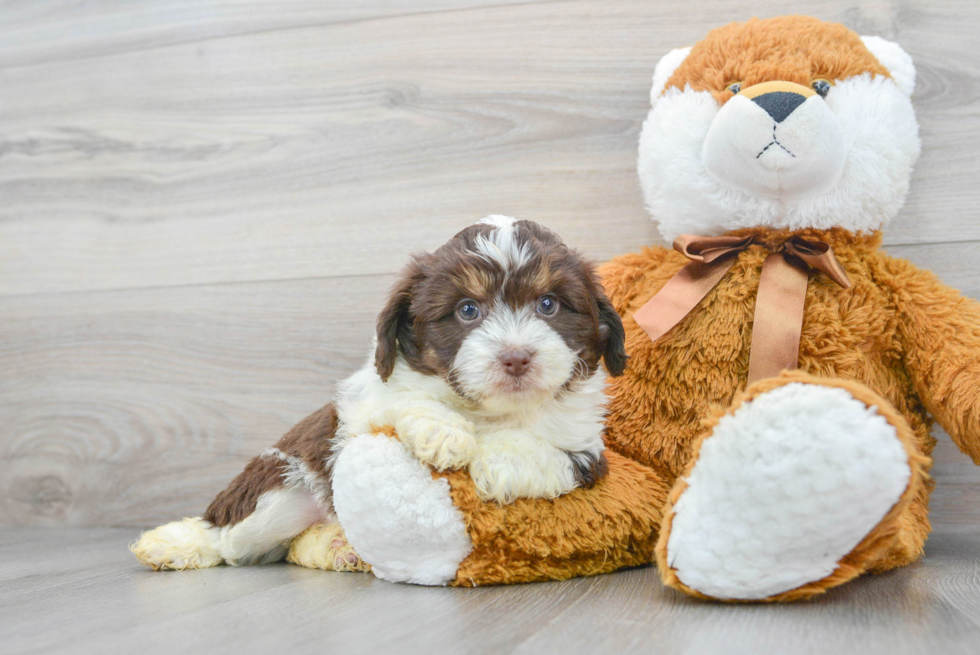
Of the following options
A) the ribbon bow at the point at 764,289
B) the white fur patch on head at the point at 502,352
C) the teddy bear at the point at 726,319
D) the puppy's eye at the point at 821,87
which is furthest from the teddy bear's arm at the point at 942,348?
the white fur patch on head at the point at 502,352

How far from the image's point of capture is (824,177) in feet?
4.84

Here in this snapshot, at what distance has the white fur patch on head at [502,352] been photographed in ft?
4.12

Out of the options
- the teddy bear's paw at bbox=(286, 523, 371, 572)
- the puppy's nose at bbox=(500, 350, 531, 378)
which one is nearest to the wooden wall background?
the teddy bear's paw at bbox=(286, 523, 371, 572)

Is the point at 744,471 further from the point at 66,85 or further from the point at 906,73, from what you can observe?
the point at 66,85

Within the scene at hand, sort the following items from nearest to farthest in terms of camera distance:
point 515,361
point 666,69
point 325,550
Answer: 1. point 515,361
2. point 325,550
3. point 666,69

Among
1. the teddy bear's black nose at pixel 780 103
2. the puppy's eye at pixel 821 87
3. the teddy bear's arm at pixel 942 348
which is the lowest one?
the teddy bear's arm at pixel 942 348

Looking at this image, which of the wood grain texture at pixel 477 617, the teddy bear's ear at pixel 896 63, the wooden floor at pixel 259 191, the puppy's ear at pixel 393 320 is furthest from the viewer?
the wooden floor at pixel 259 191

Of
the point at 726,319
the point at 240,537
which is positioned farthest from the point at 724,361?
the point at 240,537

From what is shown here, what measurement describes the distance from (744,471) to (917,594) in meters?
0.40

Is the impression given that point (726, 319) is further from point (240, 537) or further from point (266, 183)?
point (266, 183)

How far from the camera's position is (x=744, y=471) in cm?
106

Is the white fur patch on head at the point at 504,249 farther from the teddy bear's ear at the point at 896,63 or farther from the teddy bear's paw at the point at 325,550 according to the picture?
the teddy bear's ear at the point at 896,63

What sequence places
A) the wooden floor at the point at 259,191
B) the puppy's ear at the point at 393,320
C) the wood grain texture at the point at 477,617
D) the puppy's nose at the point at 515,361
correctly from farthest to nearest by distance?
the wooden floor at the point at 259,191 → the puppy's ear at the point at 393,320 → the puppy's nose at the point at 515,361 → the wood grain texture at the point at 477,617

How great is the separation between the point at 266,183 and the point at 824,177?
4.76ft
